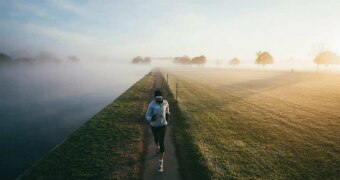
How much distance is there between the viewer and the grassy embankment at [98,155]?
8.50m

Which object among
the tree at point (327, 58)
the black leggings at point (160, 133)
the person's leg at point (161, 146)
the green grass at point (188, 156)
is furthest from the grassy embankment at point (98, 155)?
the tree at point (327, 58)

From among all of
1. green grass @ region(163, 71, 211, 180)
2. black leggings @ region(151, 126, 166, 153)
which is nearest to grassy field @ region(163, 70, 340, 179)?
green grass @ region(163, 71, 211, 180)

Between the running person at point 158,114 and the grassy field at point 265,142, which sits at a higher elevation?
the running person at point 158,114

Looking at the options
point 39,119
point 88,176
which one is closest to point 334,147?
point 88,176

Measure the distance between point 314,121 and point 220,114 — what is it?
6.73 metres

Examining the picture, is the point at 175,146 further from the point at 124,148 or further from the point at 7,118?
the point at 7,118

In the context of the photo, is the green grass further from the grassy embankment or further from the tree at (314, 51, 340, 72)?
the tree at (314, 51, 340, 72)

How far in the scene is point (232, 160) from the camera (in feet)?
31.7

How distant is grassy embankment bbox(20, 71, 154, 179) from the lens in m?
8.50

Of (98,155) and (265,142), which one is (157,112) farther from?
(265,142)

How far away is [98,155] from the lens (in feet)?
33.0

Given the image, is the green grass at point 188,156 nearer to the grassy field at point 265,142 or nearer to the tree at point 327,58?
the grassy field at point 265,142

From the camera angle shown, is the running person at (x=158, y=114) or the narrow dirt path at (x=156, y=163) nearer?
the narrow dirt path at (x=156, y=163)

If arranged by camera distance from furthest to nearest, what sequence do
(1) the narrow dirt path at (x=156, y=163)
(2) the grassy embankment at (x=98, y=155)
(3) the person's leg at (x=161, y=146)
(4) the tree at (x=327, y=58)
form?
(4) the tree at (x=327, y=58) < (3) the person's leg at (x=161, y=146) < (2) the grassy embankment at (x=98, y=155) < (1) the narrow dirt path at (x=156, y=163)
